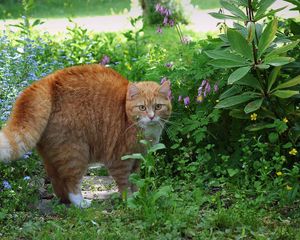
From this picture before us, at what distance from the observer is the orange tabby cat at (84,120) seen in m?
5.32

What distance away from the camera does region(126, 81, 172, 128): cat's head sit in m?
5.68

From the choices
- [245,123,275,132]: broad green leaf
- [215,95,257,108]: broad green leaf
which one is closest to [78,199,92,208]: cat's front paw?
[215,95,257,108]: broad green leaf

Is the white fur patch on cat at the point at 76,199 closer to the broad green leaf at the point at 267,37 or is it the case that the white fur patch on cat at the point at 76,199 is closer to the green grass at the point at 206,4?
the broad green leaf at the point at 267,37

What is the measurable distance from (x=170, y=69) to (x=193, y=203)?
6.43ft

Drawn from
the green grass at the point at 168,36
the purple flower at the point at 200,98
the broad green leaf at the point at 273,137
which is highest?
the purple flower at the point at 200,98

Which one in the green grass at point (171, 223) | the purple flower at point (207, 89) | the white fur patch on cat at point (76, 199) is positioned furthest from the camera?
the purple flower at point (207, 89)

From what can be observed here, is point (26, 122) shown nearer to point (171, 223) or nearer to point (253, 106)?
point (171, 223)

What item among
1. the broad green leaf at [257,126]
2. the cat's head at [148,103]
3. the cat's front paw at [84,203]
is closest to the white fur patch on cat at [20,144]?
the cat's front paw at [84,203]

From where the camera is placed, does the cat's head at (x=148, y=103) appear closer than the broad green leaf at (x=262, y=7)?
No

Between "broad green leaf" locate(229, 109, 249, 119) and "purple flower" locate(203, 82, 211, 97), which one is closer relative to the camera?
"broad green leaf" locate(229, 109, 249, 119)

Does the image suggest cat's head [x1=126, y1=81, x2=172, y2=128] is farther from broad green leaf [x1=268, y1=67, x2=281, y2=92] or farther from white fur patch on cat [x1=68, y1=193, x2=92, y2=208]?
broad green leaf [x1=268, y1=67, x2=281, y2=92]

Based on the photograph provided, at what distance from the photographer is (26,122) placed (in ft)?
17.0

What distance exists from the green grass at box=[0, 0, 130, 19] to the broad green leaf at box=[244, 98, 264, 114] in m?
11.6

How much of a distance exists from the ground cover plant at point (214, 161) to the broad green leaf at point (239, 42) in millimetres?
10
